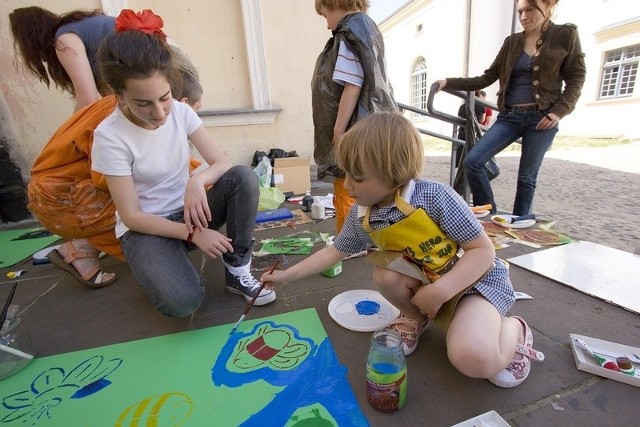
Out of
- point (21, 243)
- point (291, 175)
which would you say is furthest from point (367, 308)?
point (21, 243)

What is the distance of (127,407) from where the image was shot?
925 mm

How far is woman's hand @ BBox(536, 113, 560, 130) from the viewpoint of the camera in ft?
6.33

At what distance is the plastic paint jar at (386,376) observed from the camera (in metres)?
0.82

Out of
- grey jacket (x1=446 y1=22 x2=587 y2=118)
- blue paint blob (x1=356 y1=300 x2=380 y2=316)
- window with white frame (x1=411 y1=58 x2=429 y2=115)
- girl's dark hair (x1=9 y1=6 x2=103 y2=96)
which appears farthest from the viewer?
window with white frame (x1=411 y1=58 x2=429 y2=115)

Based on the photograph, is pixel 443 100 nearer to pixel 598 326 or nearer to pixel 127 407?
pixel 598 326

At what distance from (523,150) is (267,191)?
6.59 feet

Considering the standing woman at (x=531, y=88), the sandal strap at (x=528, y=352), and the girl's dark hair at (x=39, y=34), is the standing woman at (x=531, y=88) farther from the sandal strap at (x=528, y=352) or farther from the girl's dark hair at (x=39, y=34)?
the girl's dark hair at (x=39, y=34)

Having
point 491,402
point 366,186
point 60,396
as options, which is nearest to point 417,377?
point 491,402

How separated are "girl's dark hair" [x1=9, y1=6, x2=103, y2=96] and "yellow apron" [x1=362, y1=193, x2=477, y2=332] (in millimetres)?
1806

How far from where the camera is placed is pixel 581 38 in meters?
10.2

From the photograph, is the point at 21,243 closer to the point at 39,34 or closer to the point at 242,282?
the point at 39,34

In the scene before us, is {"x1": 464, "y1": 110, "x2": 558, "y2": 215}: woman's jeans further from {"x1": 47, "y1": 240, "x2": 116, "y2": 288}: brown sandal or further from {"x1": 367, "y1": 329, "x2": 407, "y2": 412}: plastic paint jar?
{"x1": 47, "y1": 240, "x2": 116, "y2": 288}: brown sandal

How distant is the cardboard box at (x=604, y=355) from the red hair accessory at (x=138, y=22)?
1.76 m

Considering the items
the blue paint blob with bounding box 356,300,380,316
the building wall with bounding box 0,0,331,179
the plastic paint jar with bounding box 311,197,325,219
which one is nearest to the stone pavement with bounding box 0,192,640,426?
the blue paint blob with bounding box 356,300,380,316
